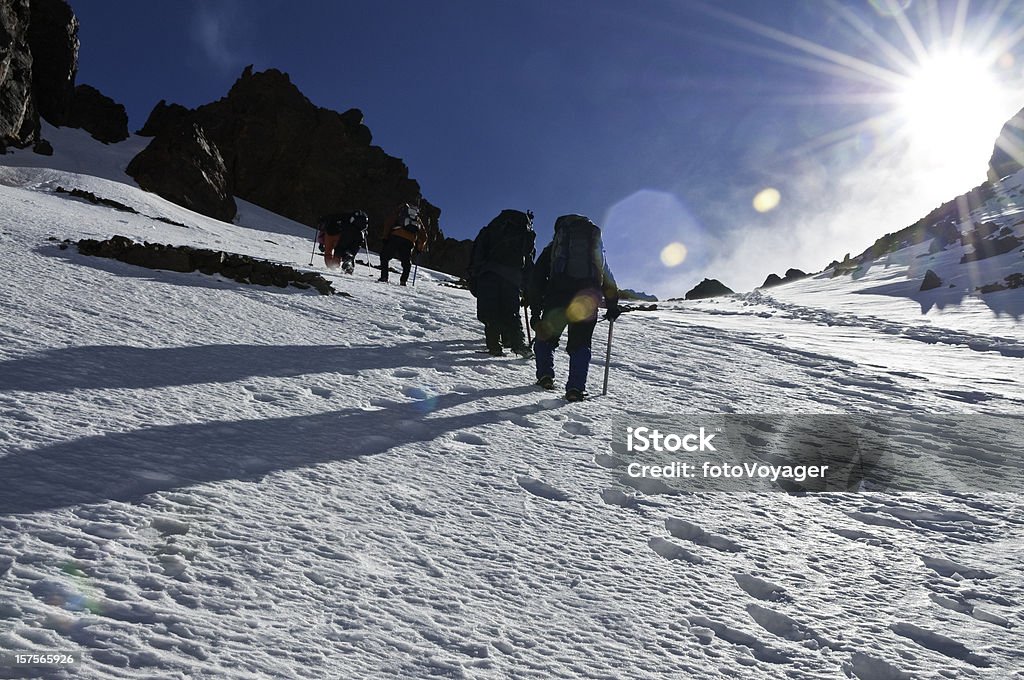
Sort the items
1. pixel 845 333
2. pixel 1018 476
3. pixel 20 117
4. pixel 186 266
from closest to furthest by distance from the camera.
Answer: pixel 1018 476
pixel 186 266
pixel 845 333
pixel 20 117

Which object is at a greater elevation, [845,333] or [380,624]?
[845,333]

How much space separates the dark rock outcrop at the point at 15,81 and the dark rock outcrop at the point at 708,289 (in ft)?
203

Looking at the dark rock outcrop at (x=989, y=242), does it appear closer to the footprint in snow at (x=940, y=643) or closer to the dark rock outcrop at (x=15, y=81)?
the footprint in snow at (x=940, y=643)

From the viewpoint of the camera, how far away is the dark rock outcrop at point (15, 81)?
35750mm

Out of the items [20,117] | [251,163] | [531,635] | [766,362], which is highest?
[251,163]

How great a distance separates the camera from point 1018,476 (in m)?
4.05

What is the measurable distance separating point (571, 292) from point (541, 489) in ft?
9.98

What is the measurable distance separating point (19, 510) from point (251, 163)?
215 ft

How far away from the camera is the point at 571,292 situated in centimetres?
582

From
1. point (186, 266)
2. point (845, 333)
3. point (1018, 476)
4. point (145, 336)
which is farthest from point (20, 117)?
point (1018, 476)

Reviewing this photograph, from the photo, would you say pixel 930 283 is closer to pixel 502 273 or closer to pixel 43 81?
pixel 502 273

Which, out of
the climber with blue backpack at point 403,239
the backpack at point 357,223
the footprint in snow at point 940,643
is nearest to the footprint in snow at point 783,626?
the footprint in snow at point 940,643

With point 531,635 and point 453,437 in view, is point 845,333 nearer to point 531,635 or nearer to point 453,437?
point 453,437

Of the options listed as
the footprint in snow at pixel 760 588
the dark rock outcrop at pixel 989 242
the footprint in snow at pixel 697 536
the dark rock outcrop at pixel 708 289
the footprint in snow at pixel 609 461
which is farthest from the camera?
the dark rock outcrop at pixel 708 289
